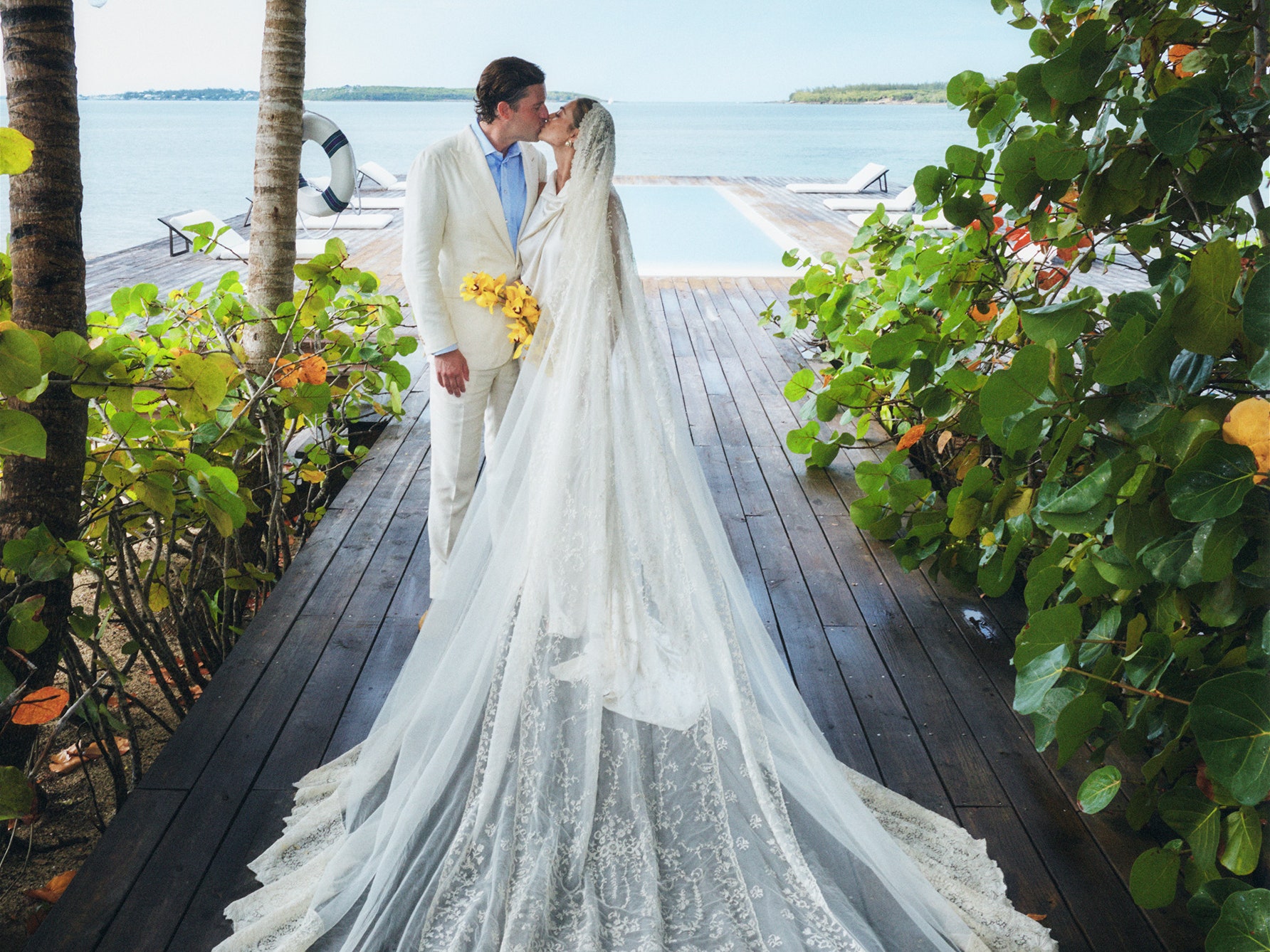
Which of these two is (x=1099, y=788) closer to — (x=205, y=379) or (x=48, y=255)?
(x=205, y=379)

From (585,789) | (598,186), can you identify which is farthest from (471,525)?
(598,186)

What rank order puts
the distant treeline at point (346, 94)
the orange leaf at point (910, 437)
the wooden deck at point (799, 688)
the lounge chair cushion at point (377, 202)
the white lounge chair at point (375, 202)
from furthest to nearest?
the distant treeline at point (346, 94) < the lounge chair cushion at point (377, 202) < the white lounge chair at point (375, 202) < the orange leaf at point (910, 437) < the wooden deck at point (799, 688)

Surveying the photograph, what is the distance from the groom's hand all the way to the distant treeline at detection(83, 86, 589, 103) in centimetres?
3753

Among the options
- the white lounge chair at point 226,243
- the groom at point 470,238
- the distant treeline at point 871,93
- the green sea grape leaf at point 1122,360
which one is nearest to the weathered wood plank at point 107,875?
the groom at point 470,238

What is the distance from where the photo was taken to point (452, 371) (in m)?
2.53

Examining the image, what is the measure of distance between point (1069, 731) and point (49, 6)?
2.16m

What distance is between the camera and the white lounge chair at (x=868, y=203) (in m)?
11.5

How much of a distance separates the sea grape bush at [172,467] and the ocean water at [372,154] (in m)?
1.94

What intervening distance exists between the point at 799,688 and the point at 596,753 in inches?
31.5

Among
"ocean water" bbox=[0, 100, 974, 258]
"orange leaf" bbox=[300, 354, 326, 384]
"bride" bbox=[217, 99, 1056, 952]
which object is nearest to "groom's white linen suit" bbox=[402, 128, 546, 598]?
"bride" bbox=[217, 99, 1056, 952]

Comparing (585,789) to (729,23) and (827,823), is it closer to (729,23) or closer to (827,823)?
(827,823)

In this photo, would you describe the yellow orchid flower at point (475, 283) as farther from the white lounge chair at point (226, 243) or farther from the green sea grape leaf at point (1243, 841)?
the white lounge chair at point (226, 243)

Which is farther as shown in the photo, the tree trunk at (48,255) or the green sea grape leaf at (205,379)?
the green sea grape leaf at (205,379)

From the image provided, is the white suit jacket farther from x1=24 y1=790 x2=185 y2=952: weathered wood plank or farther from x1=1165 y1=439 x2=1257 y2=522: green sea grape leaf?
x1=1165 y1=439 x2=1257 y2=522: green sea grape leaf
